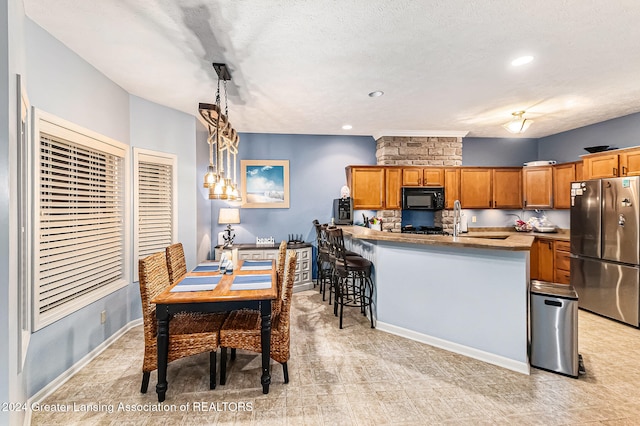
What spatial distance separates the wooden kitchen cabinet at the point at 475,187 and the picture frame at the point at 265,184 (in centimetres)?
322

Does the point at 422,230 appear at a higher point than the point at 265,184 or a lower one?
lower

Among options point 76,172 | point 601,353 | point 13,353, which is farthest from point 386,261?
point 76,172

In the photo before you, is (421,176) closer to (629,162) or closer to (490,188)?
(490,188)

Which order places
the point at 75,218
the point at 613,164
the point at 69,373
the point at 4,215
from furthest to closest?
the point at 613,164 < the point at 75,218 < the point at 69,373 < the point at 4,215

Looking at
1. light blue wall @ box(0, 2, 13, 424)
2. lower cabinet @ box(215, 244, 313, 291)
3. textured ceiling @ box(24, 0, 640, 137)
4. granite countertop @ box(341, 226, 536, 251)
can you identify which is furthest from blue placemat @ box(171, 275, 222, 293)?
textured ceiling @ box(24, 0, 640, 137)

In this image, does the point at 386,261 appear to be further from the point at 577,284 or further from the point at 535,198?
the point at 535,198

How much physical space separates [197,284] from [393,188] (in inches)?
146

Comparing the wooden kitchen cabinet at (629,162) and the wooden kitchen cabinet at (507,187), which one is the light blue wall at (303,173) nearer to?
the wooden kitchen cabinet at (507,187)

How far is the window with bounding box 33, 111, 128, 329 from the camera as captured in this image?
7.50ft

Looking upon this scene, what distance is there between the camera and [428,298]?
3008mm

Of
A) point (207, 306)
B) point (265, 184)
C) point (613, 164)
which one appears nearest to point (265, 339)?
point (207, 306)

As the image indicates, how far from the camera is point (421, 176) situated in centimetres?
514

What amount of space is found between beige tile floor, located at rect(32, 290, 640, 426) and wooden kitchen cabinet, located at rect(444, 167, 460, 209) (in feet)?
9.06

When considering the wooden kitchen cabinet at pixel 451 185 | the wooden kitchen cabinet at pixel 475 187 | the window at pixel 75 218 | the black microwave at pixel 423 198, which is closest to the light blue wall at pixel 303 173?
the black microwave at pixel 423 198
